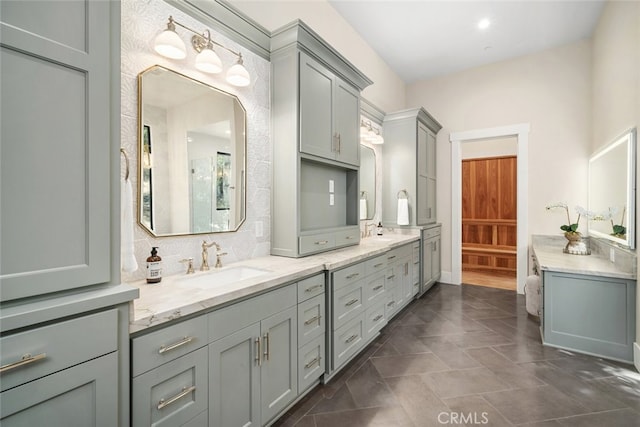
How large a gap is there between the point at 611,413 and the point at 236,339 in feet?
8.01

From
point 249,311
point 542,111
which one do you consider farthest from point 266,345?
point 542,111

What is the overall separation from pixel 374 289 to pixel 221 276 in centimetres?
150

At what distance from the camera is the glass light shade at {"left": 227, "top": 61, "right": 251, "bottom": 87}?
1988 mm

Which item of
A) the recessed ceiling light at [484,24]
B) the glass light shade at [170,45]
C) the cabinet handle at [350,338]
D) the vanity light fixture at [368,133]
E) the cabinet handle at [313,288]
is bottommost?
the cabinet handle at [350,338]

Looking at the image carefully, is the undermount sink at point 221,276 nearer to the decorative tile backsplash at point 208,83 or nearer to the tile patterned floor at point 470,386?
the decorative tile backsplash at point 208,83

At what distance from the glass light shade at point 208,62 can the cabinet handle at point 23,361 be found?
66.3 inches

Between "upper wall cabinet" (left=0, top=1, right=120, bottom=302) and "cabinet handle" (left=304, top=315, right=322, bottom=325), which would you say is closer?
"upper wall cabinet" (left=0, top=1, right=120, bottom=302)

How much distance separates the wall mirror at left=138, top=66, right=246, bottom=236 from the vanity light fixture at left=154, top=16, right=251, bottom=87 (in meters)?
0.11

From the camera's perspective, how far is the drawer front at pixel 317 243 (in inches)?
91.2

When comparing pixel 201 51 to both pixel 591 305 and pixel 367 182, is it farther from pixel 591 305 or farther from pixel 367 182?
pixel 591 305

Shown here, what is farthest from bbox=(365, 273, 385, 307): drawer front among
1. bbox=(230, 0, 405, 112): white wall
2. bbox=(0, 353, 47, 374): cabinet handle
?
bbox=(230, 0, 405, 112): white wall

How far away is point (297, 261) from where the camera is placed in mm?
2158

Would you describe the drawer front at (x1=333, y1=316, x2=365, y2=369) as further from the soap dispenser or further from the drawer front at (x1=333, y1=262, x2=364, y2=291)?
the soap dispenser

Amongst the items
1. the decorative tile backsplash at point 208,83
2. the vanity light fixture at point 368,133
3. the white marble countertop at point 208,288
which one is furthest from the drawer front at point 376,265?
the vanity light fixture at point 368,133
